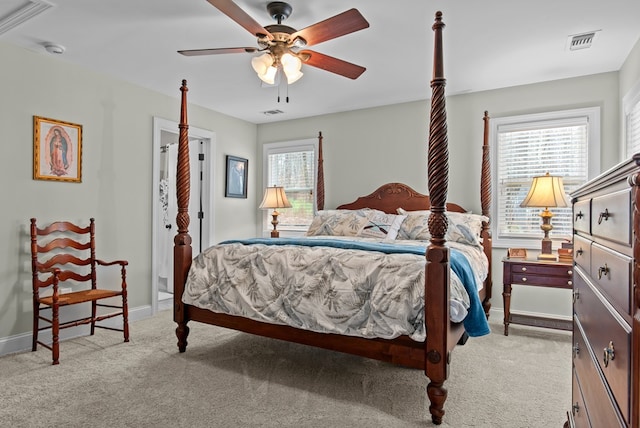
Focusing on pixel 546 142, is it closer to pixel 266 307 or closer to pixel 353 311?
pixel 353 311

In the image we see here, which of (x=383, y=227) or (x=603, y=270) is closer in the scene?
(x=603, y=270)

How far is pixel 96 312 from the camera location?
12.0ft

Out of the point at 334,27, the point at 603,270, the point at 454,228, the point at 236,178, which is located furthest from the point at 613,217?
the point at 236,178

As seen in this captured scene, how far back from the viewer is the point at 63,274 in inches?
128

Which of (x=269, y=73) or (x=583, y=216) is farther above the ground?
(x=269, y=73)

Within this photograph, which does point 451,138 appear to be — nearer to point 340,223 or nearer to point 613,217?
point 340,223

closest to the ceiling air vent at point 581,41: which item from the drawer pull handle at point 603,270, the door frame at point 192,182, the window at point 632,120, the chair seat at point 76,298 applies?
the window at point 632,120

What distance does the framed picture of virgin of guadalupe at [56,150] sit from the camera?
127 inches

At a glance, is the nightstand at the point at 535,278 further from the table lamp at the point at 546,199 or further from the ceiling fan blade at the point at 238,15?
the ceiling fan blade at the point at 238,15

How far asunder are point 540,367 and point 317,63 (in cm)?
268

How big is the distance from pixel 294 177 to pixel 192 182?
4.53 feet

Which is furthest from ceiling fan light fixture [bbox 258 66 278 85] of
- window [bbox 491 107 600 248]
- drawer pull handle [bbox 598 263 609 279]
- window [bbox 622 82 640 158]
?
window [bbox 622 82 640 158]

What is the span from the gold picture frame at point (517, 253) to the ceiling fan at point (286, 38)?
2.33 m

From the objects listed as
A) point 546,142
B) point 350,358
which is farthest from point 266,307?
point 546,142
